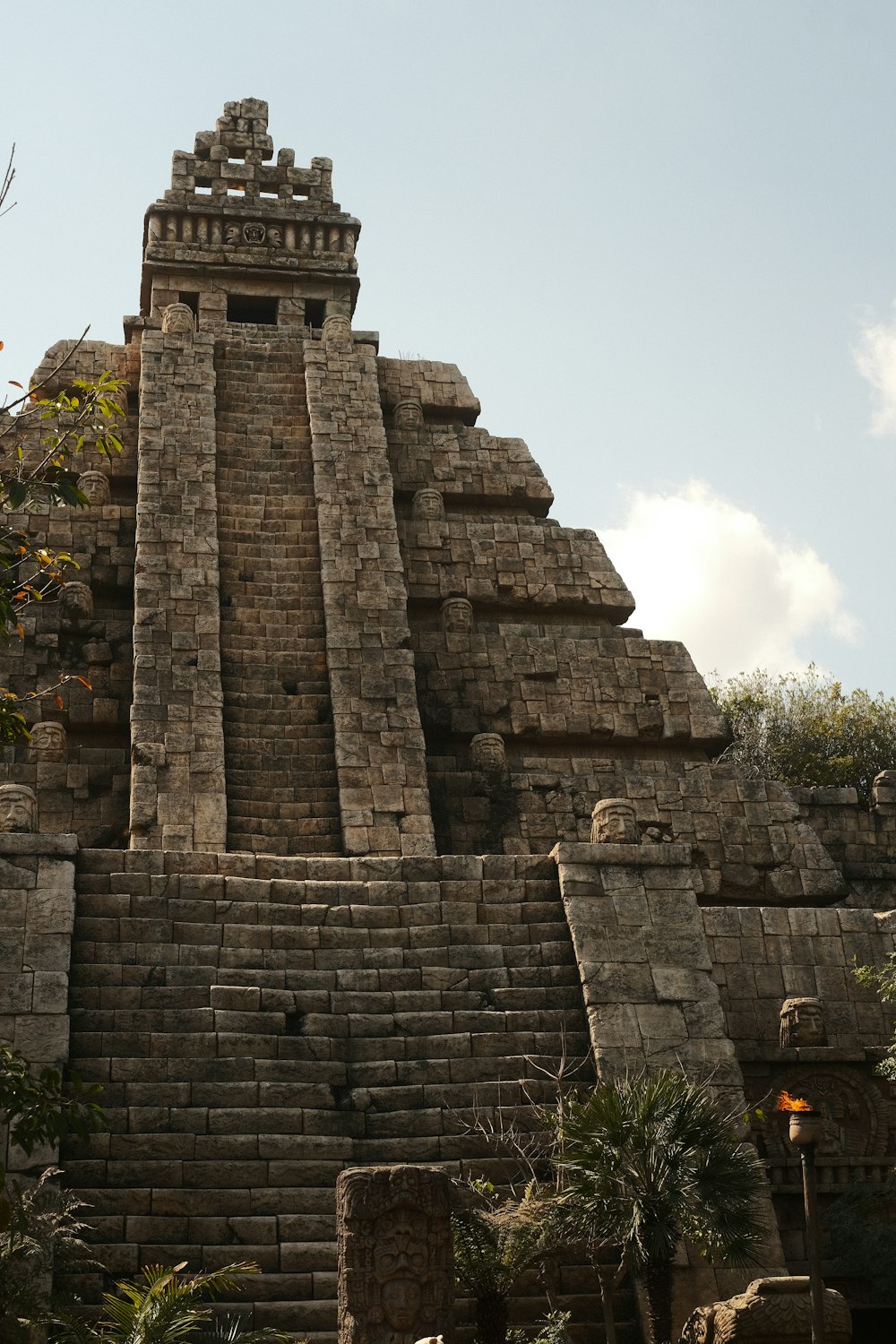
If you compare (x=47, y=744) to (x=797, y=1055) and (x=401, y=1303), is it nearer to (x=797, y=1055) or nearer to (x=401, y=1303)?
(x=797, y=1055)

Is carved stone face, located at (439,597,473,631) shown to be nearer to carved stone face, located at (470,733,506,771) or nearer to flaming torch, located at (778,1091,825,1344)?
carved stone face, located at (470,733,506,771)

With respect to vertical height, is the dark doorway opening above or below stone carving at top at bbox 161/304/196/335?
above

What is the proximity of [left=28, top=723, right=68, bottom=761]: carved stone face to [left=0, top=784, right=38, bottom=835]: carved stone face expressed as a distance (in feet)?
13.6

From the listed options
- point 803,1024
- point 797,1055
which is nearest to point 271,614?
point 803,1024

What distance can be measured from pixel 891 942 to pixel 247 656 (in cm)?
742

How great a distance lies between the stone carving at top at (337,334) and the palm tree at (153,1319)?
15.0m

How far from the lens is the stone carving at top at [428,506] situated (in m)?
20.2

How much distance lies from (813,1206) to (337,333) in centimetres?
1549

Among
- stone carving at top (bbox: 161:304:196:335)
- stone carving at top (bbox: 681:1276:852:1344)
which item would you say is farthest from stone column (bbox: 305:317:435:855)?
stone carving at top (bbox: 681:1276:852:1344)

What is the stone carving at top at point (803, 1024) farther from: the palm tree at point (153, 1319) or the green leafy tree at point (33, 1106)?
the green leafy tree at point (33, 1106)

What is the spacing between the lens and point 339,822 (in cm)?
1576

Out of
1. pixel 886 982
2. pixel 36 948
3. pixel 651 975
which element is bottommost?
pixel 886 982

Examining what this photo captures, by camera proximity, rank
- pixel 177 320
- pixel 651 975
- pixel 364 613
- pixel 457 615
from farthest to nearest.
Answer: pixel 177 320, pixel 457 615, pixel 364 613, pixel 651 975

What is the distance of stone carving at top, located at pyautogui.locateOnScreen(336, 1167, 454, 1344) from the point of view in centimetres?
826
